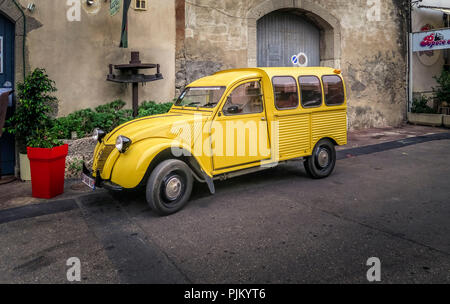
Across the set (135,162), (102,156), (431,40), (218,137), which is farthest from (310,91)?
(431,40)

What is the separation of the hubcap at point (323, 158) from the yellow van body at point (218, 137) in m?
0.24

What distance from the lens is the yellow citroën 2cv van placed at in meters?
4.77

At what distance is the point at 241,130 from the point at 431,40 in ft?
35.2

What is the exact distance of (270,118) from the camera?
19.0ft

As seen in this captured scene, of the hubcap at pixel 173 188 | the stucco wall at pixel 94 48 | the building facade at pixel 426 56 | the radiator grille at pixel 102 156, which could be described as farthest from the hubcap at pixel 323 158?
the building facade at pixel 426 56

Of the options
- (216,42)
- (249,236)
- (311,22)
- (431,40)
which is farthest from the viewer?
(431,40)

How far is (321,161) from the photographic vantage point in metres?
6.60

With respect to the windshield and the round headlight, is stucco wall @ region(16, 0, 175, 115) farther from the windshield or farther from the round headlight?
the round headlight

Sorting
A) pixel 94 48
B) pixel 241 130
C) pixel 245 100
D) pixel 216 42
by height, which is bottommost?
pixel 241 130

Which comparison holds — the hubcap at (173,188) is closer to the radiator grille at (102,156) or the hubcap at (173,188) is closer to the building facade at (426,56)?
the radiator grille at (102,156)

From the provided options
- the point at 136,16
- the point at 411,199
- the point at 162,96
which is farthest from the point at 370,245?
the point at 136,16

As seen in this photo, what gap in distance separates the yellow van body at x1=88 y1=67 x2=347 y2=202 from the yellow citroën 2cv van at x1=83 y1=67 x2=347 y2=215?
0.01 m

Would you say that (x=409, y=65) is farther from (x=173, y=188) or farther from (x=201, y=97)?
(x=173, y=188)
